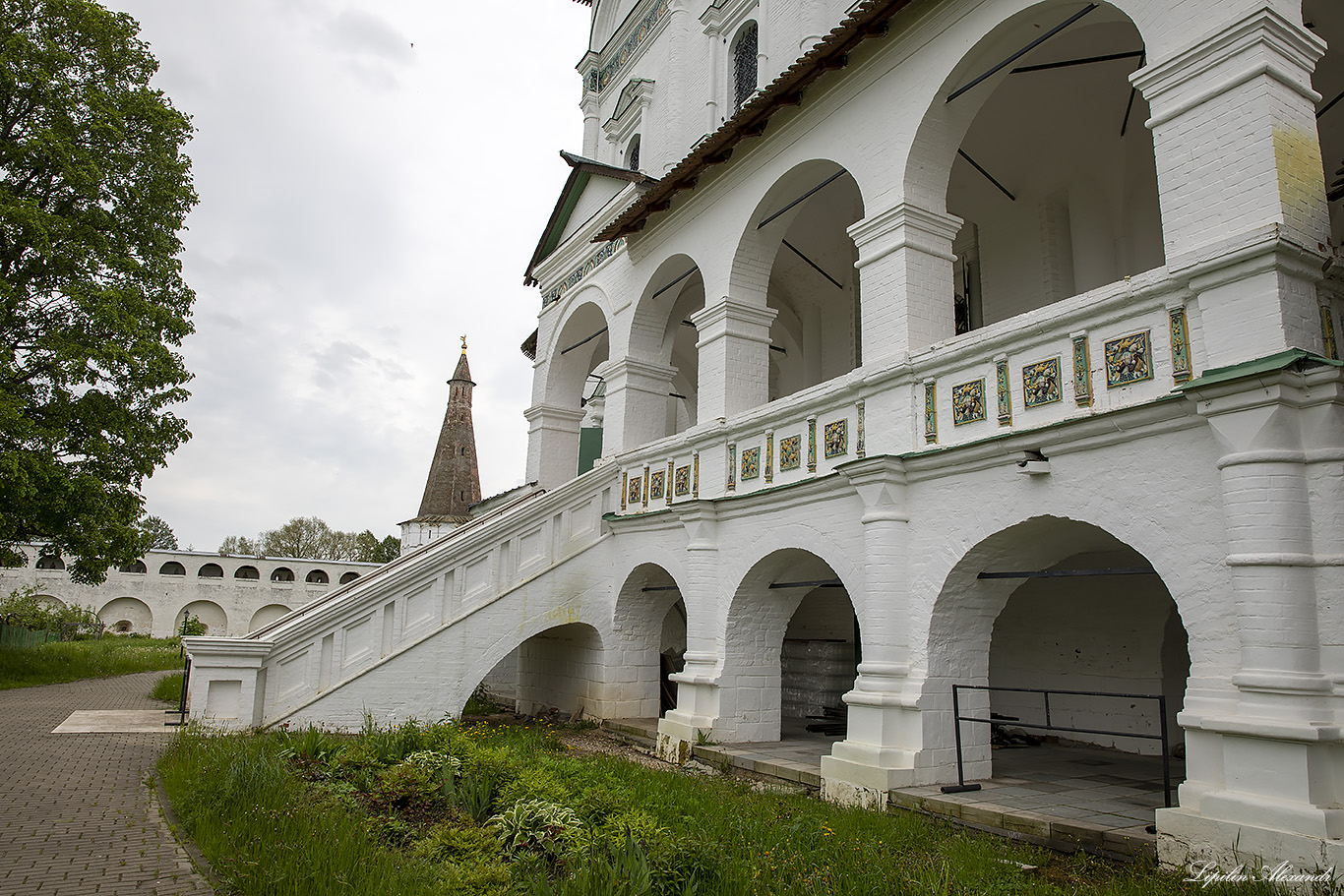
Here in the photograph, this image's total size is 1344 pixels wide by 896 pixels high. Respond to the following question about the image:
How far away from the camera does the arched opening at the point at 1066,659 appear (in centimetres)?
748

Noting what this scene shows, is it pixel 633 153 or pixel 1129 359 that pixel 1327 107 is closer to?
pixel 1129 359

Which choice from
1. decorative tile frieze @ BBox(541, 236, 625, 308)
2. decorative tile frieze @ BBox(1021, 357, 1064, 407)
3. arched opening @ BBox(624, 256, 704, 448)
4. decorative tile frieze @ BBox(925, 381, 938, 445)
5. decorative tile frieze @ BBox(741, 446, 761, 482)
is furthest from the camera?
decorative tile frieze @ BBox(541, 236, 625, 308)

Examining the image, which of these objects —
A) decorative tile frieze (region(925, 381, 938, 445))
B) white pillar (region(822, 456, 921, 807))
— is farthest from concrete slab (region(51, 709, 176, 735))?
decorative tile frieze (region(925, 381, 938, 445))

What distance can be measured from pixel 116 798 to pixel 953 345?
8.17m

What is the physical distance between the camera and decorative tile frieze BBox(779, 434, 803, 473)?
9.60m

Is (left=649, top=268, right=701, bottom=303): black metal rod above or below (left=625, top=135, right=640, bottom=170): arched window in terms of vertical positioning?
below

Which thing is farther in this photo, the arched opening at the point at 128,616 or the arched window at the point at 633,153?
the arched opening at the point at 128,616

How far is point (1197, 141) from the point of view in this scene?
616 cm

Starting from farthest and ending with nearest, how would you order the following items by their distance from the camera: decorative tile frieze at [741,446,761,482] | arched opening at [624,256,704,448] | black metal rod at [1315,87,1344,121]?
1. arched opening at [624,256,704,448]
2. decorative tile frieze at [741,446,761,482]
3. black metal rod at [1315,87,1344,121]

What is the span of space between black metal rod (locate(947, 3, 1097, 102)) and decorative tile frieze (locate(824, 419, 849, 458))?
338 centimetres

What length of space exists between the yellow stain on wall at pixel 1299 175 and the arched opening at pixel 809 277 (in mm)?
5716

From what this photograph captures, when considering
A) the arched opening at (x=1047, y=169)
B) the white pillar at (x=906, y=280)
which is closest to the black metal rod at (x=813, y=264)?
the arched opening at (x=1047, y=169)

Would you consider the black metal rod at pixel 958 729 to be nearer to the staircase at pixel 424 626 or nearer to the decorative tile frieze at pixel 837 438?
the decorative tile frieze at pixel 837 438

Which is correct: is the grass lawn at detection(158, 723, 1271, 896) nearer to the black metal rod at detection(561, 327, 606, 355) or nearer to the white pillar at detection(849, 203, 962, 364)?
the white pillar at detection(849, 203, 962, 364)
